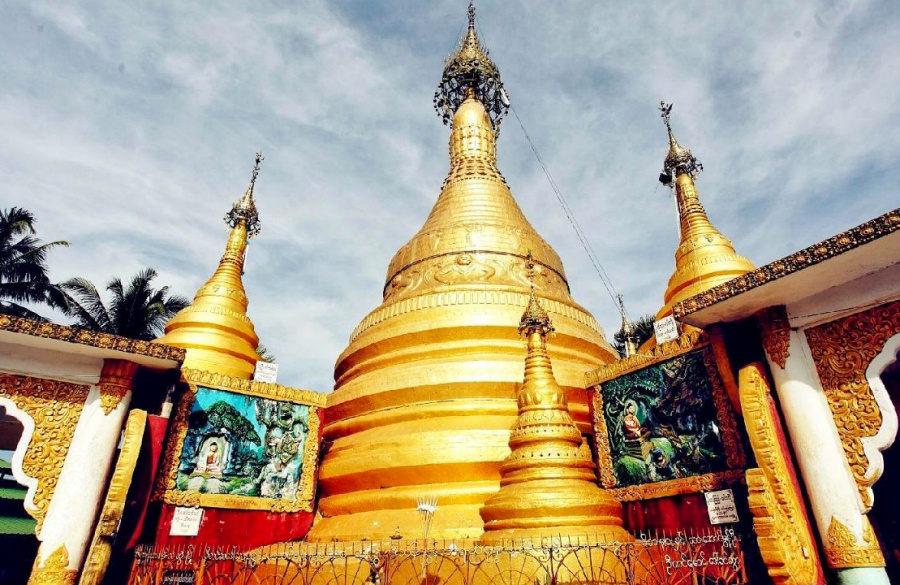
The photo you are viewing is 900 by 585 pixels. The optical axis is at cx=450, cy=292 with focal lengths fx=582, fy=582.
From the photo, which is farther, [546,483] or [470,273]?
[470,273]

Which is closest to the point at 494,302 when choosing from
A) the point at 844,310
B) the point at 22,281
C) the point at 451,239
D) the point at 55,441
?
the point at 451,239

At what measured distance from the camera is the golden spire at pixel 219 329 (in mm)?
12250

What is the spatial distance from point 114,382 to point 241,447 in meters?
2.37

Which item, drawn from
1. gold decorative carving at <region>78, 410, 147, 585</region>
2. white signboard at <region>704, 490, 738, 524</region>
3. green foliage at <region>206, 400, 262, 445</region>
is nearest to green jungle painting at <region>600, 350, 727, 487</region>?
white signboard at <region>704, 490, 738, 524</region>

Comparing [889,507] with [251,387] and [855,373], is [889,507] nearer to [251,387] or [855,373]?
[855,373]

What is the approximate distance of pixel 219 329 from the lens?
12.7 m

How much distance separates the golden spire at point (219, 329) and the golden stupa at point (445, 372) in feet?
7.08

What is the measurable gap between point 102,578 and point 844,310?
356 inches

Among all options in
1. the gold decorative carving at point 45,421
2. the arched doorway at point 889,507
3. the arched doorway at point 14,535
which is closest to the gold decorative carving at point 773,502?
the arched doorway at point 889,507

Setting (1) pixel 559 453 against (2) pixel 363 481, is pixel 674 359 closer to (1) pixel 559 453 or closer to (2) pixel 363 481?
(1) pixel 559 453

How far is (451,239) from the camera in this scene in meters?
13.8

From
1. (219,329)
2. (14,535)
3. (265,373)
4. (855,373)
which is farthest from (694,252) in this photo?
(14,535)

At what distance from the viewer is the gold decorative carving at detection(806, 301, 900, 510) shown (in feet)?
18.9

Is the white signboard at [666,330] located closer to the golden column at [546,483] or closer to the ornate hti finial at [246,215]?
the golden column at [546,483]
